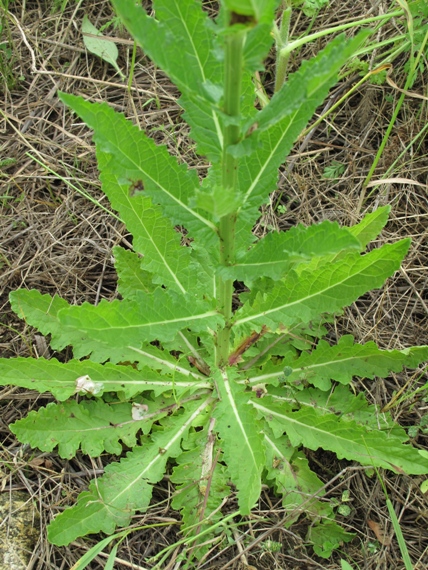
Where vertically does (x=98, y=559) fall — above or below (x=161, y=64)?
below

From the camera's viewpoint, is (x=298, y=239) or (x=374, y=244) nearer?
(x=298, y=239)

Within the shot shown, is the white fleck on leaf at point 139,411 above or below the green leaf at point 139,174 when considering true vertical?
below

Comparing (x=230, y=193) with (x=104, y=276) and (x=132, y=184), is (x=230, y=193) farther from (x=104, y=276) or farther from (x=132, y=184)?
(x=104, y=276)

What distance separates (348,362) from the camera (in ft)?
8.20

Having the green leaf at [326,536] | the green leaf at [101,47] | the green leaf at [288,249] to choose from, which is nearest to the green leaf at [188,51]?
the green leaf at [288,249]

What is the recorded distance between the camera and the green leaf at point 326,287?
1.94 metres

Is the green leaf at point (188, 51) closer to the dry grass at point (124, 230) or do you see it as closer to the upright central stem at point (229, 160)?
the upright central stem at point (229, 160)

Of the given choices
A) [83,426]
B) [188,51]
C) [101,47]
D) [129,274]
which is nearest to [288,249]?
[188,51]

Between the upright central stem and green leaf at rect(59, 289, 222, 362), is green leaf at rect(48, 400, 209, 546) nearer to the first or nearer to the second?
the upright central stem

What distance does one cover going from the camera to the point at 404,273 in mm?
2984

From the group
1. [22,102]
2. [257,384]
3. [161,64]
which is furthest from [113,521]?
[22,102]

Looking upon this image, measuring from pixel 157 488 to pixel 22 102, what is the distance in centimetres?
243

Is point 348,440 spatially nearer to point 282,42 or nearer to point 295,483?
point 295,483

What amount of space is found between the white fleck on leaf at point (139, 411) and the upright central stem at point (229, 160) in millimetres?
448
